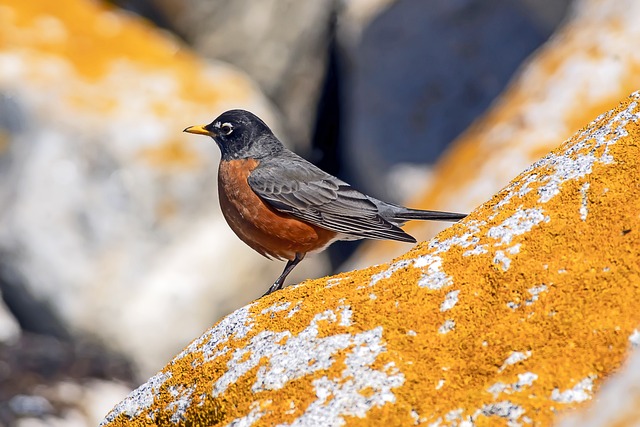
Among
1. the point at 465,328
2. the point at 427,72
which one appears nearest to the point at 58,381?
the point at 427,72

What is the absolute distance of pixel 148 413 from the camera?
14.8ft

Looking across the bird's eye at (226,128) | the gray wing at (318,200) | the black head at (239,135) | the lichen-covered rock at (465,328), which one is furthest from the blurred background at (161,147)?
the lichen-covered rock at (465,328)

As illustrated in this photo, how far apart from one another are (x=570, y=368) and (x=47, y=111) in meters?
12.6

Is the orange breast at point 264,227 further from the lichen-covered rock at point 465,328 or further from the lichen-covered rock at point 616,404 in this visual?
the lichen-covered rock at point 616,404

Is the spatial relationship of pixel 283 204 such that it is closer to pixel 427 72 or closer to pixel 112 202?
pixel 112 202

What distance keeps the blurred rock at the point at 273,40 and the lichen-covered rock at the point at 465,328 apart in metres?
12.1

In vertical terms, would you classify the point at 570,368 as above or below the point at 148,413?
below

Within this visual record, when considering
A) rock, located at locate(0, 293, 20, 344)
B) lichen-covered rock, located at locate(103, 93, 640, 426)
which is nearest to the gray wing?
lichen-covered rock, located at locate(103, 93, 640, 426)

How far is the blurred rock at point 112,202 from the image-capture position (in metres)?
14.5

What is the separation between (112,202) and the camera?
14773 millimetres

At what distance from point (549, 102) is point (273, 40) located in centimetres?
577

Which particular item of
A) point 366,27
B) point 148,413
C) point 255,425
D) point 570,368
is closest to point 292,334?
point 255,425

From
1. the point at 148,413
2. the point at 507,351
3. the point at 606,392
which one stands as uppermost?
the point at 148,413

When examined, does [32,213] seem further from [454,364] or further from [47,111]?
[454,364]
